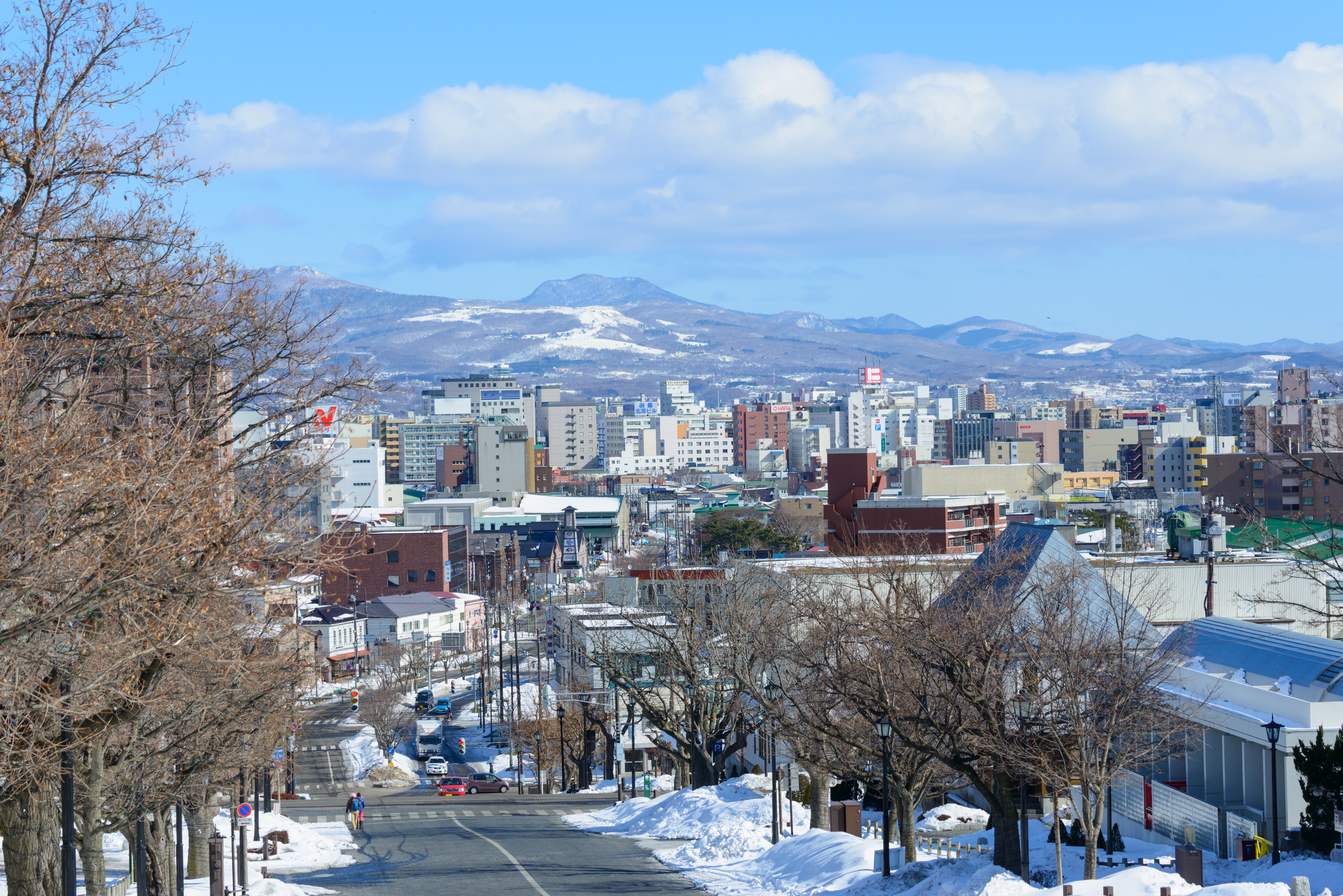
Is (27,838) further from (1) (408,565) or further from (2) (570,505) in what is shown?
(2) (570,505)

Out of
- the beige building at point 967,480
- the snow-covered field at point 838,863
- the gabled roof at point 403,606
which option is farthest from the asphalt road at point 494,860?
the beige building at point 967,480

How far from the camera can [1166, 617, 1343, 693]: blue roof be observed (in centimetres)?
3044

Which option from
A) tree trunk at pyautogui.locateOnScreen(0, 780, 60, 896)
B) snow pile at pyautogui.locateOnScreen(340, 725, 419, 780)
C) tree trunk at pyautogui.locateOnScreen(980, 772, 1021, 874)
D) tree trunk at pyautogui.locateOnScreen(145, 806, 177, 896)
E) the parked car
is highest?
tree trunk at pyautogui.locateOnScreen(0, 780, 60, 896)

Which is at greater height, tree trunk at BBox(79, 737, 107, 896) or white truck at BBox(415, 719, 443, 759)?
tree trunk at BBox(79, 737, 107, 896)

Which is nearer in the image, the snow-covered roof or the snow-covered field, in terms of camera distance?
the snow-covered field

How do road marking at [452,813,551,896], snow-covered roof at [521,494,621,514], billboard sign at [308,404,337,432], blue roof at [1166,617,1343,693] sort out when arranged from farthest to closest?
snow-covered roof at [521,494,621,514], blue roof at [1166,617,1343,693], road marking at [452,813,551,896], billboard sign at [308,404,337,432]

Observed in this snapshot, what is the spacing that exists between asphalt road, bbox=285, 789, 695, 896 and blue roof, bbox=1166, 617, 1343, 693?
12029 mm

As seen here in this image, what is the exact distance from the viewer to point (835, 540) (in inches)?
3445

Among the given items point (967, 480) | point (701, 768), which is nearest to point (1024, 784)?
point (701, 768)

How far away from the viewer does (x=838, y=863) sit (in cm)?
2395

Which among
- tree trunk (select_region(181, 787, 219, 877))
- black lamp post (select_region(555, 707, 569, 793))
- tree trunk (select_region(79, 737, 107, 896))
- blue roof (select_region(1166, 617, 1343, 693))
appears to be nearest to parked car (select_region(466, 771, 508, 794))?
black lamp post (select_region(555, 707, 569, 793))

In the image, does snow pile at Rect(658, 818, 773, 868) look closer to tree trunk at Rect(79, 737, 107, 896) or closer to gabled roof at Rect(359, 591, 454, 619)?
tree trunk at Rect(79, 737, 107, 896)

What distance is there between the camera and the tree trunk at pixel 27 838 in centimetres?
1605

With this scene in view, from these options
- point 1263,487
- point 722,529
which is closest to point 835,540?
point 722,529
